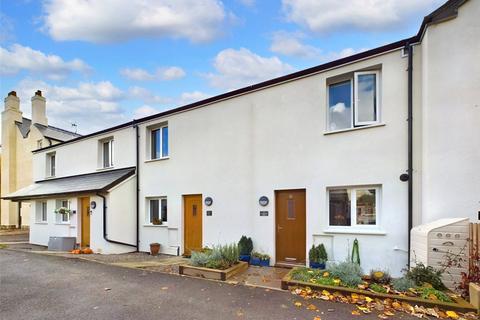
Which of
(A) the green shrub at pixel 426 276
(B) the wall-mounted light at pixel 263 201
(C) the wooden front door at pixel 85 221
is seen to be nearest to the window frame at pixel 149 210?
(C) the wooden front door at pixel 85 221

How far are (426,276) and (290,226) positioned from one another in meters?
3.70

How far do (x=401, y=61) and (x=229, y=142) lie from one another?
547 cm

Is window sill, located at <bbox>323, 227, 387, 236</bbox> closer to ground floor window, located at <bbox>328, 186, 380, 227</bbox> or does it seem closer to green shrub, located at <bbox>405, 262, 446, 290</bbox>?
ground floor window, located at <bbox>328, 186, 380, 227</bbox>

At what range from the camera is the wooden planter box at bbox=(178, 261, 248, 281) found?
7.38 meters

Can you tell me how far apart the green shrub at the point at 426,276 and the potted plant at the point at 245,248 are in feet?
14.5

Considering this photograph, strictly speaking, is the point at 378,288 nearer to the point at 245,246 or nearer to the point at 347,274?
the point at 347,274

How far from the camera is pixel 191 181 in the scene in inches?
432

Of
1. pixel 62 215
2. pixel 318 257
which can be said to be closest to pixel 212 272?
pixel 318 257

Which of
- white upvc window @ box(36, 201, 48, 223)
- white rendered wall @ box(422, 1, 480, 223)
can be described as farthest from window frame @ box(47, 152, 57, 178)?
white rendered wall @ box(422, 1, 480, 223)

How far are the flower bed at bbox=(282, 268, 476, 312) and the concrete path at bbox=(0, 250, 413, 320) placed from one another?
1.45 ft

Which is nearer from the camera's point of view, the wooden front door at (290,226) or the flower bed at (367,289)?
the flower bed at (367,289)

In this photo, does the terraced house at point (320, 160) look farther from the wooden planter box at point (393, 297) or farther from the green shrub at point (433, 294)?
the wooden planter box at point (393, 297)

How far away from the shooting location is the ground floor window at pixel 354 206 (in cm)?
754

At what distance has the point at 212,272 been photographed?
7.52m
